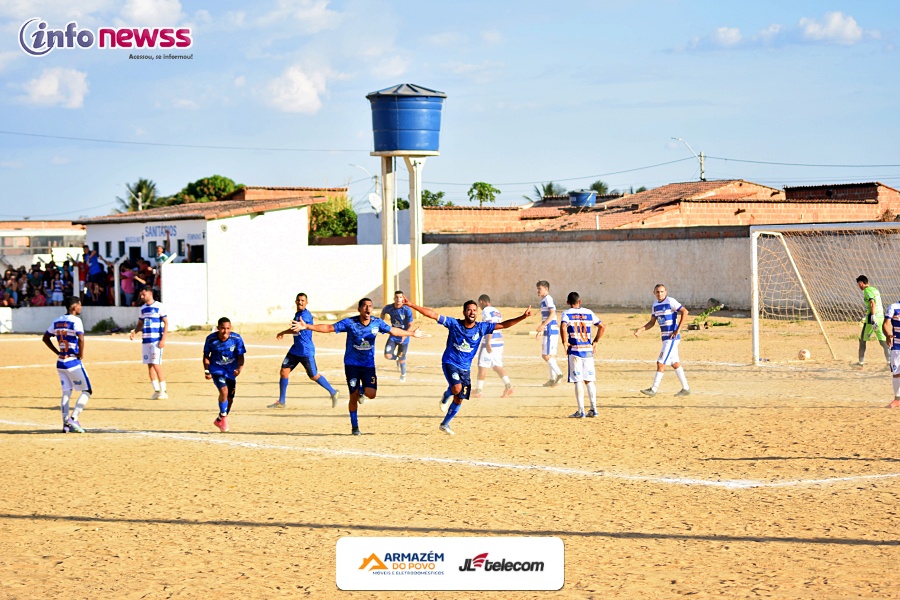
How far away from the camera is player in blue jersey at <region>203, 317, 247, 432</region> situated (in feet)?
51.3

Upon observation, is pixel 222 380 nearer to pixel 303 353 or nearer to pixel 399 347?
pixel 303 353

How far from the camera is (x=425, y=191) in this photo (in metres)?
76.6

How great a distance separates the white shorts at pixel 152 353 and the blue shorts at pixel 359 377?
582cm

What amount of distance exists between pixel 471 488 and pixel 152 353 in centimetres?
1002

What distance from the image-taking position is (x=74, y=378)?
15.5 meters

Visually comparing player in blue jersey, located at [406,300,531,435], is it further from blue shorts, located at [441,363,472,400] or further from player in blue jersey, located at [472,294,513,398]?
player in blue jersey, located at [472,294,513,398]

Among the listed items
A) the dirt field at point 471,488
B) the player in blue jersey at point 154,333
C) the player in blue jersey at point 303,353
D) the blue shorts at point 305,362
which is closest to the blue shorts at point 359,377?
the dirt field at point 471,488

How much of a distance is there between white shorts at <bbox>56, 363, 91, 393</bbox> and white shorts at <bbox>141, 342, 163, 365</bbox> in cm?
391

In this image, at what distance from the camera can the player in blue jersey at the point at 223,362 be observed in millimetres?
15625

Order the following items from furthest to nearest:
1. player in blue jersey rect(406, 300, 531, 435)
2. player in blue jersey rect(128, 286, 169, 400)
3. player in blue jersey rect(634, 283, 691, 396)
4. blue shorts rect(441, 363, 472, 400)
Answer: player in blue jersey rect(128, 286, 169, 400), player in blue jersey rect(634, 283, 691, 396), blue shorts rect(441, 363, 472, 400), player in blue jersey rect(406, 300, 531, 435)

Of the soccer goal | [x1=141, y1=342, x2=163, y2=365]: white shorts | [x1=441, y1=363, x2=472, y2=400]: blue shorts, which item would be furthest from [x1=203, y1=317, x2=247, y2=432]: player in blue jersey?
the soccer goal

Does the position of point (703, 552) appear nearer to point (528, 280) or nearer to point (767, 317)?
point (767, 317)

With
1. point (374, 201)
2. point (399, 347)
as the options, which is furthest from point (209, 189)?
point (399, 347)

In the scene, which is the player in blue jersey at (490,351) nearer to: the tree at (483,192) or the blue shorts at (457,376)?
the blue shorts at (457,376)
